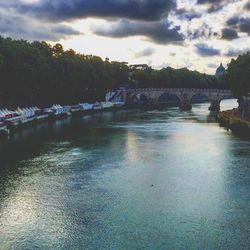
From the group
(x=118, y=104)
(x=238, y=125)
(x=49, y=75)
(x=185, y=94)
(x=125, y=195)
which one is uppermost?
(x=49, y=75)

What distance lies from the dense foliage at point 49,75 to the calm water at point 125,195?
29041 millimetres

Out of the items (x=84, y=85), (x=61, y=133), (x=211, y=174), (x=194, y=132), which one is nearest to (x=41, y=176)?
(x=211, y=174)

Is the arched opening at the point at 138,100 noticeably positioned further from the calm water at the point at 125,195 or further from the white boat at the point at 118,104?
the calm water at the point at 125,195

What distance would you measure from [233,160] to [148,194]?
16.4m

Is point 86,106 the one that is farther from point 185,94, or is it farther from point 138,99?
point 138,99

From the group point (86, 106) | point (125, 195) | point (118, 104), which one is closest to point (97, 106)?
point (86, 106)

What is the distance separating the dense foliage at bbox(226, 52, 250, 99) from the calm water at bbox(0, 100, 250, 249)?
27675 millimetres

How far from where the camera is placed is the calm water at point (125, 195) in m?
25.0

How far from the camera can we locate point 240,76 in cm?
8556

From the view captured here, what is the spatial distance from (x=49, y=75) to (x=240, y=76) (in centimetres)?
4404

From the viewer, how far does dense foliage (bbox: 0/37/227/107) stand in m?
85.9

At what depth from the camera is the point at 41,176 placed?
1561 inches

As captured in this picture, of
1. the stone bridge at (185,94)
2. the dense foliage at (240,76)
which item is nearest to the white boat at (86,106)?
the stone bridge at (185,94)

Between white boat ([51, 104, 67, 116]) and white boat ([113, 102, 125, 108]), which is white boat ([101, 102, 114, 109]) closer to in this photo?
white boat ([113, 102, 125, 108])
